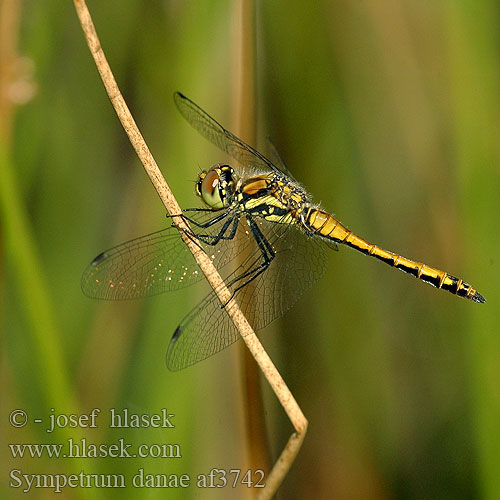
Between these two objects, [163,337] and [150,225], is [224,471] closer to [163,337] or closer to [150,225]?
[163,337]

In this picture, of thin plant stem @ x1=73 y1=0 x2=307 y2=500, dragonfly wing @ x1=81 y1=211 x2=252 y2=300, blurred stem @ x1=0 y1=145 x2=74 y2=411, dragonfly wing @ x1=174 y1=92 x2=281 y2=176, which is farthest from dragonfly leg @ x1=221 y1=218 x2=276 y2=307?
blurred stem @ x1=0 y1=145 x2=74 y2=411

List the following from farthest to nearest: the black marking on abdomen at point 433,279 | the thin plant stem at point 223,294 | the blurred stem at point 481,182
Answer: the black marking on abdomen at point 433,279 < the blurred stem at point 481,182 < the thin plant stem at point 223,294

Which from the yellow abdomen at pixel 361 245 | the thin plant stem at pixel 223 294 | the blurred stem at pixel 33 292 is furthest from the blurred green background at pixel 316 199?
the thin plant stem at pixel 223 294

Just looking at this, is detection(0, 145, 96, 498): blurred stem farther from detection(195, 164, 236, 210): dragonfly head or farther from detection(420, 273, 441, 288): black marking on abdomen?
detection(420, 273, 441, 288): black marking on abdomen

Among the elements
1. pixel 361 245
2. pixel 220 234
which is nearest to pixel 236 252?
pixel 220 234

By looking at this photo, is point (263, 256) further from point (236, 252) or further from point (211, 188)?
point (211, 188)

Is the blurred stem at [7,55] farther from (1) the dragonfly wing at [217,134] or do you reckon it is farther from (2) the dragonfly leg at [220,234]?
(2) the dragonfly leg at [220,234]
